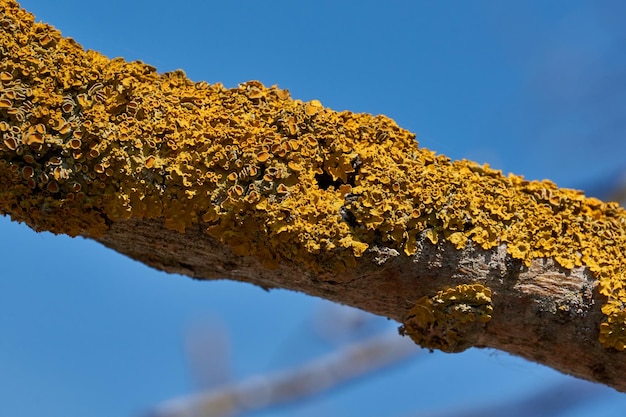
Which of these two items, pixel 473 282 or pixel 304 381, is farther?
pixel 304 381

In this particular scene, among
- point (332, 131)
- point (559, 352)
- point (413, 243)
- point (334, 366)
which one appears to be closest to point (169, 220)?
point (332, 131)

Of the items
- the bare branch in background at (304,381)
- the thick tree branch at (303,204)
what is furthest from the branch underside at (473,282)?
the bare branch in background at (304,381)

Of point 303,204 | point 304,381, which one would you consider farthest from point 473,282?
point 304,381

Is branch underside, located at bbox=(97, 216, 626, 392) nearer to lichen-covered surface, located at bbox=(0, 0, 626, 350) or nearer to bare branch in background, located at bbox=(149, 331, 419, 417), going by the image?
lichen-covered surface, located at bbox=(0, 0, 626, 350)

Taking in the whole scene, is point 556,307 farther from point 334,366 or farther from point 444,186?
point 334,366

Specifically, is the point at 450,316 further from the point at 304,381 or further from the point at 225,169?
the point at 304,381

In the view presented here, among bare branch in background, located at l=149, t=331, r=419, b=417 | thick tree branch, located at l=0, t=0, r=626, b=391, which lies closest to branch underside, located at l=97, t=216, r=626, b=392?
thick tree branch, located at l=0, t=0, r=626, b=391

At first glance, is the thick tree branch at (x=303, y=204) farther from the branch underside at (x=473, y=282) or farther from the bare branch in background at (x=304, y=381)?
the bare branch in background at (x=304, y=381)
